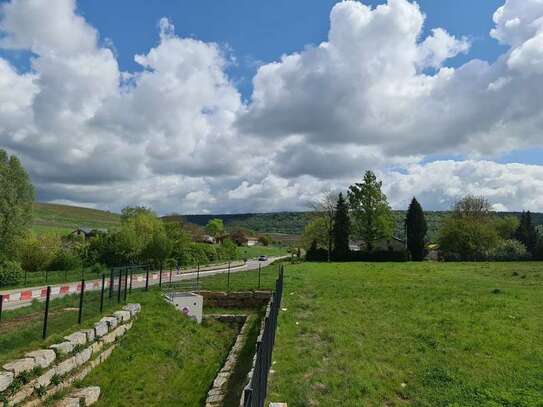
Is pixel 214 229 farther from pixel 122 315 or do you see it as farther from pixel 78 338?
pixel 78 338

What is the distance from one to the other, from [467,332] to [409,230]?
5031 cm

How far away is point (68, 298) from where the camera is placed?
16.6 m

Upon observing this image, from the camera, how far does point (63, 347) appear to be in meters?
9.66

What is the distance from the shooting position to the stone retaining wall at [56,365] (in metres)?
7.57

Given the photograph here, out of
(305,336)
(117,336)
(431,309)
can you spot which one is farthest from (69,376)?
(431,309)

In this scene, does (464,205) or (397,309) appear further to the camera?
(464,205)

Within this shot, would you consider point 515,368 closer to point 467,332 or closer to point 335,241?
point 467,332

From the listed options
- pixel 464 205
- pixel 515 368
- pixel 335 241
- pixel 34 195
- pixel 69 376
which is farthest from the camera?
pixel 464 205

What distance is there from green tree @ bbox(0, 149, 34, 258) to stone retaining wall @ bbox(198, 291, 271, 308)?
25651 millimetres

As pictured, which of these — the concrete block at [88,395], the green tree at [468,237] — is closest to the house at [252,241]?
the green tree at [468,237]

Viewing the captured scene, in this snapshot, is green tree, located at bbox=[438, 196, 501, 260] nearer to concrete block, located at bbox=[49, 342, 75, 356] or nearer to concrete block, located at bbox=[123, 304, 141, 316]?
concrete block, located at bbox=[123, 304, 141, 316]

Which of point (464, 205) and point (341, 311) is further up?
point (464, 205)

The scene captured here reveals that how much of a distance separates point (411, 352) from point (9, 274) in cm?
2930

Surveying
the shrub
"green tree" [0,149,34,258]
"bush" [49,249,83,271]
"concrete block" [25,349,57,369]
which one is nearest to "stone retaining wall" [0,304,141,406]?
"concrete block" [25,349,57,369]
